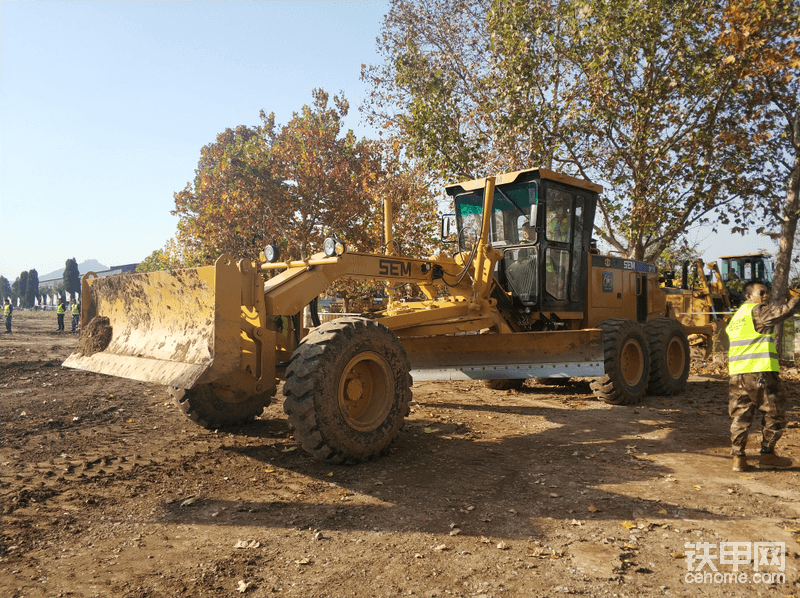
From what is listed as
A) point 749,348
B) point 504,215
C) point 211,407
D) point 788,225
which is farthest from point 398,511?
point 788,225

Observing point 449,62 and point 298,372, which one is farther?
point 449,62

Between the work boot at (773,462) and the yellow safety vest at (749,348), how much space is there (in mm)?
783

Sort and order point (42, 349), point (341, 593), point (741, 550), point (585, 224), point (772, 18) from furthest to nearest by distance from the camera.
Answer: point (42, 349) < point (772, 18) < point (585, 224) < point (741, 550) < point (341, 593)

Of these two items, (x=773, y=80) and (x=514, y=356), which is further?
(x=773, y=80)

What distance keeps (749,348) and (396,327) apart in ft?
12.0

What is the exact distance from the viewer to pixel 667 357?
10008 mm

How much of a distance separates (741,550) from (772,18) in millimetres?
11727

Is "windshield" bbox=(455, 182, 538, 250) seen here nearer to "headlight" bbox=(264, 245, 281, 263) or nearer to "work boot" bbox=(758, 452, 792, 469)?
"headlight" bbox=(264, 245, 281, 263)

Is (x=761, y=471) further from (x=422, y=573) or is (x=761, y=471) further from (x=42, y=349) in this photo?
(x=42, y=349)

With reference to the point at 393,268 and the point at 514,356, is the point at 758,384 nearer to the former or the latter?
the point at 514,356

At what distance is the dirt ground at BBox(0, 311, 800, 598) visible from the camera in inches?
131

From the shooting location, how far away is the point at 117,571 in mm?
3453

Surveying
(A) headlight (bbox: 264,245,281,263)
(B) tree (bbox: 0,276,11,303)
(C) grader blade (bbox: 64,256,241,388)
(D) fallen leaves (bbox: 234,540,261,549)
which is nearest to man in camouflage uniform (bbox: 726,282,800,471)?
(D) fallen leaves (bbox: 234,540,261,549)

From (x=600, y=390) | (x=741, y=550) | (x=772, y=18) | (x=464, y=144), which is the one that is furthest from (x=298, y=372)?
(x=772, y=18)
